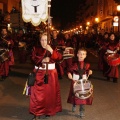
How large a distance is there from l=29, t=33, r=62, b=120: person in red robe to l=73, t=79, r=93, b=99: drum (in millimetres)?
Result: 420

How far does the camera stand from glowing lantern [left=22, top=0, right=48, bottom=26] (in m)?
6.46

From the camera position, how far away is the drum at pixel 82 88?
20.8 ft

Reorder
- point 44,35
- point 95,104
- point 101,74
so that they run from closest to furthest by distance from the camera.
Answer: point 44,35
point 95,104
point 101,74

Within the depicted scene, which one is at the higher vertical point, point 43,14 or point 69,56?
point 43,14

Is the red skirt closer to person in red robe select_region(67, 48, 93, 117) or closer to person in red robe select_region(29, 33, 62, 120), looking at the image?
person in red robe select_region(29, 33, 62, 120)

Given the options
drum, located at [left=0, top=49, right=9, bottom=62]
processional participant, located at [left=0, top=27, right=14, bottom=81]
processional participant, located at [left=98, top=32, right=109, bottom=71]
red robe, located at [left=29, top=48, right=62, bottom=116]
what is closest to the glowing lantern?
red robe, located at [left=29, top=48, right=62, bottom=116]

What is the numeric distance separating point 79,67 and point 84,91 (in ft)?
1.86

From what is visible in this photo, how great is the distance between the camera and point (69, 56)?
12.3m

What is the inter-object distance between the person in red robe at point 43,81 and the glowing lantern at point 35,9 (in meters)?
0.56

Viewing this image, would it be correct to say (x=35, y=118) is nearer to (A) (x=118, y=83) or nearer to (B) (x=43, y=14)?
(B) (x=43, y=14)

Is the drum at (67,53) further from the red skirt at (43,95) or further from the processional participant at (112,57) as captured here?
the red skirt at (43,95)

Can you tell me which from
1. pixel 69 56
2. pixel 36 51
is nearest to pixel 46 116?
pixel 36 51

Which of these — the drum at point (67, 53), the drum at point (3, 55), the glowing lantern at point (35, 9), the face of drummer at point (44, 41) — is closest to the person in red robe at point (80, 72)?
the face of drummer at point (44, 41)

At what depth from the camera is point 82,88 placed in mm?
6328
